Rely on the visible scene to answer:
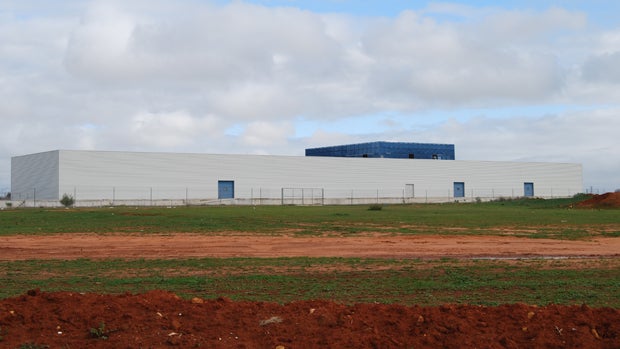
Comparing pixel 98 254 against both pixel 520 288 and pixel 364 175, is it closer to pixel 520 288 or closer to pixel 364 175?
pixel 520 288

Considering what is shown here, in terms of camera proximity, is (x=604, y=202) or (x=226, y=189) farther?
(x=226, y=189)

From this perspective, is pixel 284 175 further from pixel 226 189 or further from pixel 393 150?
pixel 393 150

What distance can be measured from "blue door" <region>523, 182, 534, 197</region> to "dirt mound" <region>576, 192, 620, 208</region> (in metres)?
41.1

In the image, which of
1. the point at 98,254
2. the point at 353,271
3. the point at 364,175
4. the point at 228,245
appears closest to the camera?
the point at 353,271

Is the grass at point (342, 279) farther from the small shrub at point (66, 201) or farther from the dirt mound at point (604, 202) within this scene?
the small shrub at point (66, 201)

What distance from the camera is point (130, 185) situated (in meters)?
85.2

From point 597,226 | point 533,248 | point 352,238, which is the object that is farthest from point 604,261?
point 597,226

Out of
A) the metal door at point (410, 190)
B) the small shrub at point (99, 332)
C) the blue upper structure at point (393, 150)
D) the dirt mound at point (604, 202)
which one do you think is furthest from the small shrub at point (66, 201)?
the small shrub at point (99, 332)

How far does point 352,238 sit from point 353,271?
1307 centimetres

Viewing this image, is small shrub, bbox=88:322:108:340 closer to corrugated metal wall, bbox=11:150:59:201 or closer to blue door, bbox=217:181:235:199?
corrugated metal wall, bbox=11:150:59:201

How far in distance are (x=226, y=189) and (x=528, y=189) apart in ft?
175

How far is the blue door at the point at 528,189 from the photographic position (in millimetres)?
118562

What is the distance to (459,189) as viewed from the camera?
112 m

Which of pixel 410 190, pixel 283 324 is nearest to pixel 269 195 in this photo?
pixel 410 190
